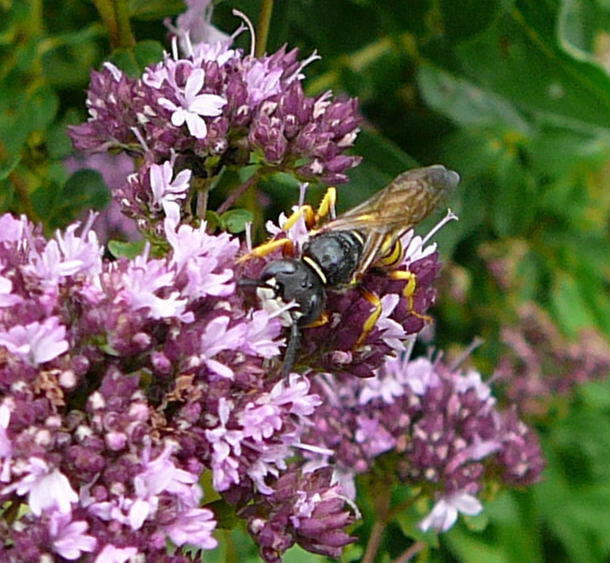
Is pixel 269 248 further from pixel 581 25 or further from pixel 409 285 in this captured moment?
pixel 581 25

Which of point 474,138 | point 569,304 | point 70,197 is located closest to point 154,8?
point 70,197

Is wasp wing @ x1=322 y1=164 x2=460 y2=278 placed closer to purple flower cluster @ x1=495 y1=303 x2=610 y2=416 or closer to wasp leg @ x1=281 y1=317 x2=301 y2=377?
wasp leg @ x1=281 y1=317 x2=301 y2=377

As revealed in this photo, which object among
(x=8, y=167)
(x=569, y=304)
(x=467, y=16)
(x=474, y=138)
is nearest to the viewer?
(x=8, y=167)

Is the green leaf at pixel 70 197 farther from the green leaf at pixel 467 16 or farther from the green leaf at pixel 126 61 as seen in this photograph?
the green leaf at pixel 467 16

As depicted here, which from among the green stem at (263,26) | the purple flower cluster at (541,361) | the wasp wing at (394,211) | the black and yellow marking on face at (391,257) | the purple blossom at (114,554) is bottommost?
the purple flower cluster at (541,361)

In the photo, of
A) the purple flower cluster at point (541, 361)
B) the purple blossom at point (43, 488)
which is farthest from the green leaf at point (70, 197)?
the purple flower cluster at point (541, 361)

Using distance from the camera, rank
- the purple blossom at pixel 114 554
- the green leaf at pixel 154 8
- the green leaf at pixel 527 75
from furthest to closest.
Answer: the green leaf at pixel 527 75, the green leaf at pixel 154 8, the purple blossom at pixel 114 554
